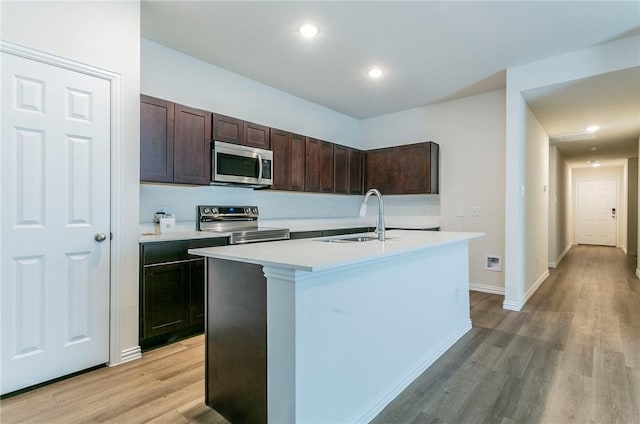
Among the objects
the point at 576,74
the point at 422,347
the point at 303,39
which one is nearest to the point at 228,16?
the point at 303,39

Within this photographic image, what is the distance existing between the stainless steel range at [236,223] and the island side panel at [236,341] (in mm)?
1358

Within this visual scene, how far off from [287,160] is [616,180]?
33.8ft

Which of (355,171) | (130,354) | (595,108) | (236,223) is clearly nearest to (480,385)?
(130,354)

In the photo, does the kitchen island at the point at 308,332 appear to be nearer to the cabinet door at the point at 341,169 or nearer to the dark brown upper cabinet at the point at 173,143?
the dark brown upper cabinet at the point at 173,143

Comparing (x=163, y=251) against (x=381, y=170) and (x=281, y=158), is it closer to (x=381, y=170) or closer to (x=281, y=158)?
(x=281, y=158)

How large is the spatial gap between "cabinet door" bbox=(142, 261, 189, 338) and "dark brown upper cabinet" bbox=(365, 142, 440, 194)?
325 cm

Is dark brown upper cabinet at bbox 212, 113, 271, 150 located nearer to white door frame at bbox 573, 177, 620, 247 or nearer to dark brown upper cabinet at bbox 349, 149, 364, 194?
dark brown upper cabinet at bbox 349, 149, 364, 194

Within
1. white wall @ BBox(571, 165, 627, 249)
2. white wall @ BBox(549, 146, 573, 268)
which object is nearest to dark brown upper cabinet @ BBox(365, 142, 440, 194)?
white wall @ BBox(549, 146, 573, 268)

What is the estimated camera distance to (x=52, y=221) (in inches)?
83.4

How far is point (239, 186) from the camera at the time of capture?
377 centimetres

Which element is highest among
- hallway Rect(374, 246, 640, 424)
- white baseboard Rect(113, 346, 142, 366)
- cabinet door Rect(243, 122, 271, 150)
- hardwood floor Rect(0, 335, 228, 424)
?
cabinet door Rect(243, 122, 271, 150)

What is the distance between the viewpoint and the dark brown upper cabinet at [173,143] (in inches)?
111

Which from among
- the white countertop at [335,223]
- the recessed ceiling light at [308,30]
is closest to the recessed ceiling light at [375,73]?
the recessed ceiling light at [308,30]

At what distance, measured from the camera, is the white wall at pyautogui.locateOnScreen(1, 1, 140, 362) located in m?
2.14
